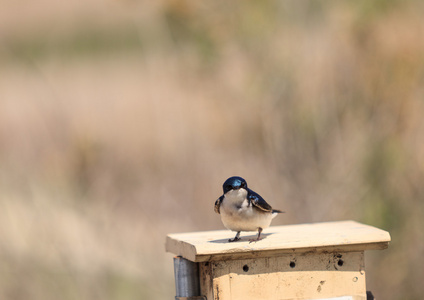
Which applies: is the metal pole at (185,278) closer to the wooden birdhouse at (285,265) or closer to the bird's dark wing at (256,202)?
the wooden birdhouse at (285,265)

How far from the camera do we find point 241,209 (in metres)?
3.04

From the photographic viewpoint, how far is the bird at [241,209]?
3.03 m

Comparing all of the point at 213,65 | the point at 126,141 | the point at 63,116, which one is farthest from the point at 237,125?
the point at 126,141

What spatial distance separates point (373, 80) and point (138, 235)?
1996 millimetres

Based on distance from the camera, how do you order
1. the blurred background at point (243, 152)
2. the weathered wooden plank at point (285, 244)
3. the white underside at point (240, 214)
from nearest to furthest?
the weathered wooden plank at point (285, 244)
the white underside at point (240, 214)
the blurred background at point (243, 152)

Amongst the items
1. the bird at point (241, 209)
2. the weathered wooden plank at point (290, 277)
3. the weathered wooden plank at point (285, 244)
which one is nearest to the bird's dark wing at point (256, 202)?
the bird at point (241, 209)

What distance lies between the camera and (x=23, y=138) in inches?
267

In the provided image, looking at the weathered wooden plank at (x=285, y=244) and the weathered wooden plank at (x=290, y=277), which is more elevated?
the weathered wooden plank at (x=285, y=244)

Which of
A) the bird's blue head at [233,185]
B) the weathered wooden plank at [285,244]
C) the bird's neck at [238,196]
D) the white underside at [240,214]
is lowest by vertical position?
the weathered wooden plank at [285,244]

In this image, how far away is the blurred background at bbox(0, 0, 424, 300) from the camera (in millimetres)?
5688

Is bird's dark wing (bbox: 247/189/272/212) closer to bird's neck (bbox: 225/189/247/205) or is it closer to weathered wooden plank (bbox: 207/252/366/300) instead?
bird's neck (bbox: 225/189/247/205)

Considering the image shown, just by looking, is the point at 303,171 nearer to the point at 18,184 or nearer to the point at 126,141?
the point at 18,184

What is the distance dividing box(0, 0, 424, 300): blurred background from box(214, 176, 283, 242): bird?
2.65 metres

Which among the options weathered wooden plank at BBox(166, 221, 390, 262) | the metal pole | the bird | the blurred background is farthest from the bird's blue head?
the blurred background
